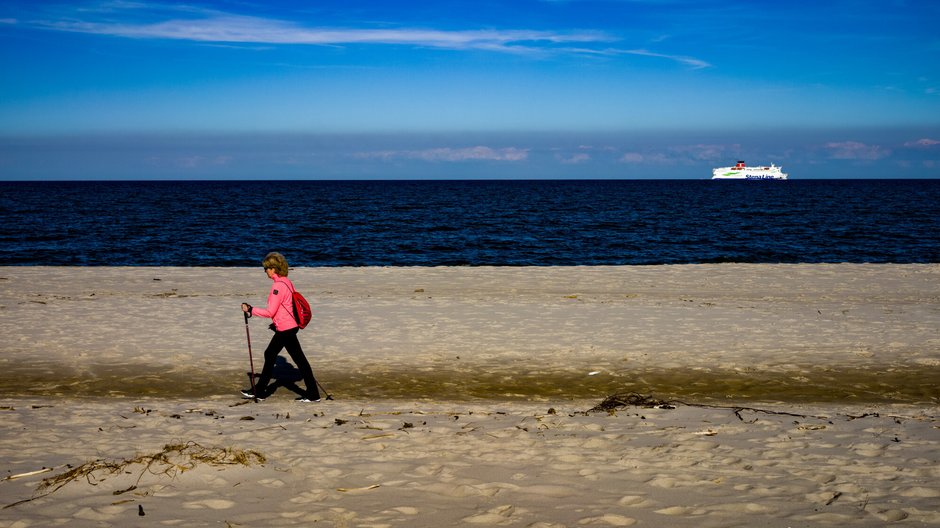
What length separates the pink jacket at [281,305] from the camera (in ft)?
Answer: 28.0

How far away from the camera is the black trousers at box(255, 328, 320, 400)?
870 centimetres

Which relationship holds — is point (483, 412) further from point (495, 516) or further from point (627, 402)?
point (495, 516)

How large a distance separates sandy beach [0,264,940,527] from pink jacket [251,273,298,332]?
3.22 feet

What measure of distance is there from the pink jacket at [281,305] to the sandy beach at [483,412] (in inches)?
38.6

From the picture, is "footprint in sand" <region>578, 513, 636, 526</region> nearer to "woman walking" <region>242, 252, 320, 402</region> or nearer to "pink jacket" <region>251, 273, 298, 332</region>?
"woman walking" <region>242, 252, 320, 402</region>

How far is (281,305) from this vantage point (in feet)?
28.2

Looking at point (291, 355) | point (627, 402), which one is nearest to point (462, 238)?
point (291, 355)

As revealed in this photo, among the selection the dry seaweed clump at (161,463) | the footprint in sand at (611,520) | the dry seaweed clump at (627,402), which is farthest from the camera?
the dry seaweed clump at (627,402)

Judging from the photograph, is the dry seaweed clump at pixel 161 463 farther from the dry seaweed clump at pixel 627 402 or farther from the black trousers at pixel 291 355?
the dry seaweed clump at pixel 627 402

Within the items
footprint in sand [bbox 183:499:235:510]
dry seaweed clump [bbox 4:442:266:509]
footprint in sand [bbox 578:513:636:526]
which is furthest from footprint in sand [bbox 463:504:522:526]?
dry seaweed clump [bbox 4:442:266:509]

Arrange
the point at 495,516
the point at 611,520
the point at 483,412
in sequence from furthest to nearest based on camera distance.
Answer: the point at 483,412 → the point at 495,516 → the point at 611,520

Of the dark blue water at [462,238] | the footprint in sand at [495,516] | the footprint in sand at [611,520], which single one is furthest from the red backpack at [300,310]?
the dark blue water at [462,238]

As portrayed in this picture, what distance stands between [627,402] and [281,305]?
4090mm

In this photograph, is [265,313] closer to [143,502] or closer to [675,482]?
[143,502]
